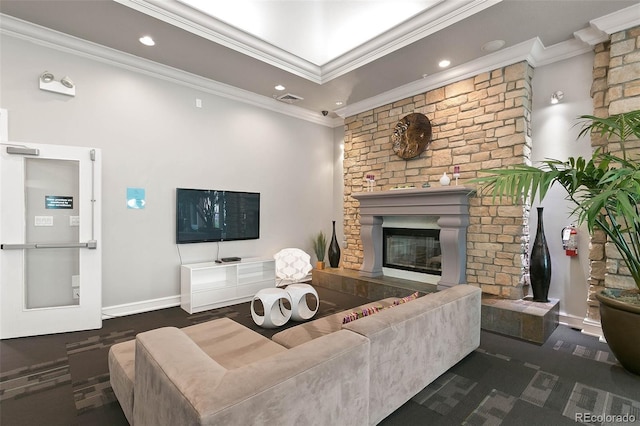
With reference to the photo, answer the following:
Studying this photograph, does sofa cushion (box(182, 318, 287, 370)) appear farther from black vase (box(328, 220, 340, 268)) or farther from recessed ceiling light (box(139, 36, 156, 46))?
black vase (box(328, 220, 340, 268))

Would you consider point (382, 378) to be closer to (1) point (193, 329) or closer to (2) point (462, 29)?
(1) point (193, 329)

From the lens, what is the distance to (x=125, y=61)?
11.9 ft

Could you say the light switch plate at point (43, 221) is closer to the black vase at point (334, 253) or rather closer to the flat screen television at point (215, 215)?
the flat screen television at point (215, 215)

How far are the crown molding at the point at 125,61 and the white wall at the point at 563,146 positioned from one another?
3615 millimetres

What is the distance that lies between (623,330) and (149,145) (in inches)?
198

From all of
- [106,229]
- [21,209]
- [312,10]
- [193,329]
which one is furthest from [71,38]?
[193,329]

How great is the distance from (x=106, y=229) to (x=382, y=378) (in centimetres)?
348

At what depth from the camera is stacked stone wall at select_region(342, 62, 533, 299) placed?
3.48m

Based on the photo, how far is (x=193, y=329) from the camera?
2.26 meters

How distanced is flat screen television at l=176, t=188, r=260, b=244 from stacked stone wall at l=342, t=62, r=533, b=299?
2.25 metres

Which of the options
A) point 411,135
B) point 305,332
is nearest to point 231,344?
point 305,332

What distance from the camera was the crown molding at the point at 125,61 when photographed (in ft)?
9.99

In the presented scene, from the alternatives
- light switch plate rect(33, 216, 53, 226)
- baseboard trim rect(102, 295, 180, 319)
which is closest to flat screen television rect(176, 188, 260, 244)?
baseboard trim rect(102, 295, 180, 319)

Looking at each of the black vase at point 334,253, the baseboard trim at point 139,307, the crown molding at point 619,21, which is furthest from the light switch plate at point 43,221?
the crown molding at point 619,21
